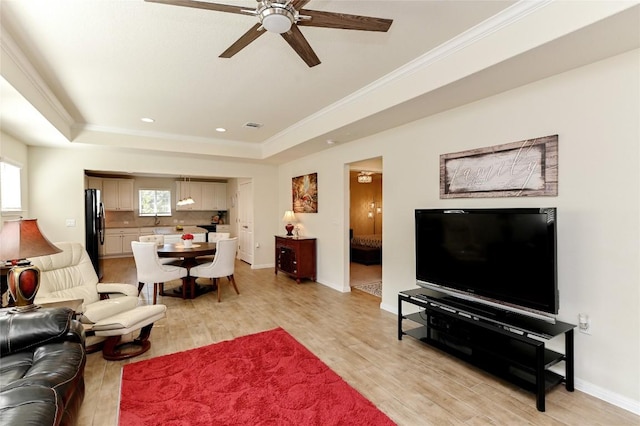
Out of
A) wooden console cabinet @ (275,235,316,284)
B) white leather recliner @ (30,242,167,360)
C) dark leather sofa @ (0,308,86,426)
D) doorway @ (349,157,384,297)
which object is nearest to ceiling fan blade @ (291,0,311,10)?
dark leather sofa @ (0,308,86,426)

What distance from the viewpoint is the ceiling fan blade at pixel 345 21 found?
5.71ft

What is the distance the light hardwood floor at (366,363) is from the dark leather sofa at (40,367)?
19.9 inches

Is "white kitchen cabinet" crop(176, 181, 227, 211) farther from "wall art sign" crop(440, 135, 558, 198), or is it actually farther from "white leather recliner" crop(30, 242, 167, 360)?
"wall art sign" crop(440, 135, 558, 198)

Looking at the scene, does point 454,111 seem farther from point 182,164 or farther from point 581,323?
point 182,164

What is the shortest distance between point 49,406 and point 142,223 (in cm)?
905

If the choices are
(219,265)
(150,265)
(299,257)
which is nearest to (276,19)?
(219,265)

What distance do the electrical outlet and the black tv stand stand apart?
0.43 feet

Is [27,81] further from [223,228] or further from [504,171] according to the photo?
[223,228]

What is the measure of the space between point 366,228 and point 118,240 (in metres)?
7.21

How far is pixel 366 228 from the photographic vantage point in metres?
9.69

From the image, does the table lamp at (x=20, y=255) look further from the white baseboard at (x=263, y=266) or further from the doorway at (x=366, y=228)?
the white baseboard at (x=263, y=266)

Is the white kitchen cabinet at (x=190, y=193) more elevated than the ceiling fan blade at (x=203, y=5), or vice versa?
the ceiling fan blade at (x=203, y=5)

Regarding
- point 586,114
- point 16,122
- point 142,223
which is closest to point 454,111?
point 586,114

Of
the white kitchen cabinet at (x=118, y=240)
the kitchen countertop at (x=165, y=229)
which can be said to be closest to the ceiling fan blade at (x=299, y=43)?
the kitchen countertop at (x=165, y=229)
